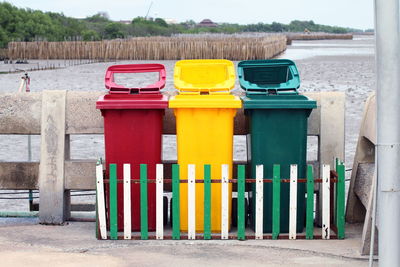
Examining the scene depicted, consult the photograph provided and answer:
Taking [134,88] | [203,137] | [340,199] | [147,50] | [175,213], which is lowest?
A: [175,213]

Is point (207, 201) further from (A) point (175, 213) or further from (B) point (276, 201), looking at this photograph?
(B) point (276, 201)

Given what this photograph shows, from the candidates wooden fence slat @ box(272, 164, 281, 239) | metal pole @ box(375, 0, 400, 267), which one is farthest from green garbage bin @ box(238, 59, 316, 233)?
metal pole @ box(375, 0, 400, 267)

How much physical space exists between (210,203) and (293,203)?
62 cm

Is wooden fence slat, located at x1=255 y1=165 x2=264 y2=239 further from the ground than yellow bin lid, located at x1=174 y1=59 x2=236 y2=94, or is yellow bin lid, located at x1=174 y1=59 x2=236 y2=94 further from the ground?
yellow bin lid, located at x1=174 y1=59 x2=236 y2=94

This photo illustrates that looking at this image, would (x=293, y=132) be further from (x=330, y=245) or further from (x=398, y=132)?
(x=398, y=132)

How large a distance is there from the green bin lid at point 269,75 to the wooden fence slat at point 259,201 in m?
0.71

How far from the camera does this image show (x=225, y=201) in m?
6.21

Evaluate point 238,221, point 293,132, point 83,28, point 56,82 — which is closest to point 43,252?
point 238,221

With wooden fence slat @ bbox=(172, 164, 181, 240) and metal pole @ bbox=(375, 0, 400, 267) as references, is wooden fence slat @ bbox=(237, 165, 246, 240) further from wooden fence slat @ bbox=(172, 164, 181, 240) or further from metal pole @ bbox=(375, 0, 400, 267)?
metal pole @ bbox=(375, 0, 400, 267)

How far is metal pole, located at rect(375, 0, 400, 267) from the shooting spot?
13.0ft

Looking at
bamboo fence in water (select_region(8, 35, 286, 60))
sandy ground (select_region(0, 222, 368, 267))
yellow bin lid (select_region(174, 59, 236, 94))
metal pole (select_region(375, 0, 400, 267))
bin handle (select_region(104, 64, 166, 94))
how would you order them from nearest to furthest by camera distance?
1. metal pole (select_region(375, 0, 400, 267))
2. sandy ground (select_region(0, 222, 368, 267))
3. bin handle (select_region(104, 64, 166, 94))
4. yellow bin lid (select_region(174, 59, 236, 94))
5. bamboo fence in water (select_region(8, 35, 286, 60))

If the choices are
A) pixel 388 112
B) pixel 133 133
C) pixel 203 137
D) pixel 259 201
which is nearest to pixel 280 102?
pixel 203 137

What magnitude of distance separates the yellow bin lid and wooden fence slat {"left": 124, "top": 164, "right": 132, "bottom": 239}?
0.83 metres

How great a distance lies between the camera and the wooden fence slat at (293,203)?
6.15 meters
